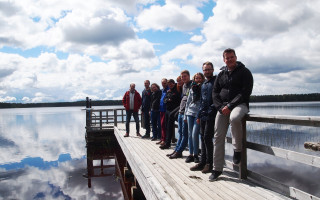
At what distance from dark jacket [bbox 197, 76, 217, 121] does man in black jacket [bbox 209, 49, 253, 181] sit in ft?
0.81

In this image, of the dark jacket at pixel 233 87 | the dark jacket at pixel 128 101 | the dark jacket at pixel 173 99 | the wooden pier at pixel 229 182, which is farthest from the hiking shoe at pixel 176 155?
the dark jacket at pixel 128 101

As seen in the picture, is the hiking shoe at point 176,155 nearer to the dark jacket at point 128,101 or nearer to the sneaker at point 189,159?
the sneaker at point 189,159

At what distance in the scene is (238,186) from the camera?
353cm

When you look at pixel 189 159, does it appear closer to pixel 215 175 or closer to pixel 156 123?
pixel 215 175

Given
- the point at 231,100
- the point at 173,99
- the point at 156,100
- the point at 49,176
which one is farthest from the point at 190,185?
the point at 49,176

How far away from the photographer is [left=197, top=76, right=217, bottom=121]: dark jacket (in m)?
4.12

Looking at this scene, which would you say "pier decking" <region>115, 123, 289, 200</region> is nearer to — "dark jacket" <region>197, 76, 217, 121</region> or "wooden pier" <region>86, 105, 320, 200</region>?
"wooden pier" <region>86, 105, 320, 200</region>

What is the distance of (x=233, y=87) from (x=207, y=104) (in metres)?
0.72

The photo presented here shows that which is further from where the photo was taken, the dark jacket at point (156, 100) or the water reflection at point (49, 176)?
the water reflection at point (49, 176)

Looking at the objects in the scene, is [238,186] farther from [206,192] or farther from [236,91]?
[236,91]

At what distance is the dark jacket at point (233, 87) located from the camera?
11.6 feet

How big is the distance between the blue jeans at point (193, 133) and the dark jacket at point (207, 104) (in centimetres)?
39

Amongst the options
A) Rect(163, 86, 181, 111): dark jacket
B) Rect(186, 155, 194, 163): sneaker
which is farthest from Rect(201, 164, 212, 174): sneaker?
Rect(163, 86, 181, 111): dark jacket

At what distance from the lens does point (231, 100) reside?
12.1 ft
